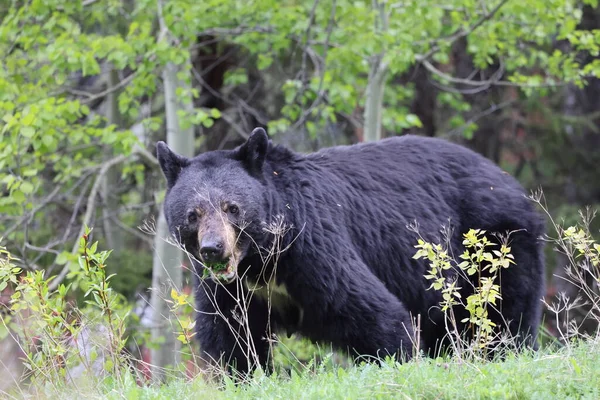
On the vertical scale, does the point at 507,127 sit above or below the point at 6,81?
below

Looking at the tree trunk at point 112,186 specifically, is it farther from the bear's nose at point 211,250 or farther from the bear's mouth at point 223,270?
the bear's nose at point 211,250

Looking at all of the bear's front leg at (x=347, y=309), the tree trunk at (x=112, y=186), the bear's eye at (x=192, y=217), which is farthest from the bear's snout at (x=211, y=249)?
the tree trunk at (x=112, y=186)

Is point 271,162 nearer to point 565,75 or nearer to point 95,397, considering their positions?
point 95,397

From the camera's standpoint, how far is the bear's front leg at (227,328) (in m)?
6.11

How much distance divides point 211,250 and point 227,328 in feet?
2.92

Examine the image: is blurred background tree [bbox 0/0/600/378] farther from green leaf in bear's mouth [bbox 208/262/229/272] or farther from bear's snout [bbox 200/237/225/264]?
bear's snout [bbox 200/237/225/264]

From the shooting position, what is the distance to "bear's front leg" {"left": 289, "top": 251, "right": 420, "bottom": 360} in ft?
19.4

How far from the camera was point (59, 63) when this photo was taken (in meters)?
9.16

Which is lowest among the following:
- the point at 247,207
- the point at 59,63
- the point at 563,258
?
the point at 563,258

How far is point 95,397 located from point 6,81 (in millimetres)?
5328

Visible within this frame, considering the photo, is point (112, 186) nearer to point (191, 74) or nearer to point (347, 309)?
point (191, 74)

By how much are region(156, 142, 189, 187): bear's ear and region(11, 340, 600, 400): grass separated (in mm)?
1670

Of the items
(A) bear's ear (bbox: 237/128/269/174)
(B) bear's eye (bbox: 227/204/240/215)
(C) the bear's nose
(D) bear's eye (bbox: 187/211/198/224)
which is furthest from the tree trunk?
(C) the bear's nose

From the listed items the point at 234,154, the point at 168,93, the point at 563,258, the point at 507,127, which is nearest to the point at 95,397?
the point at 234,154
